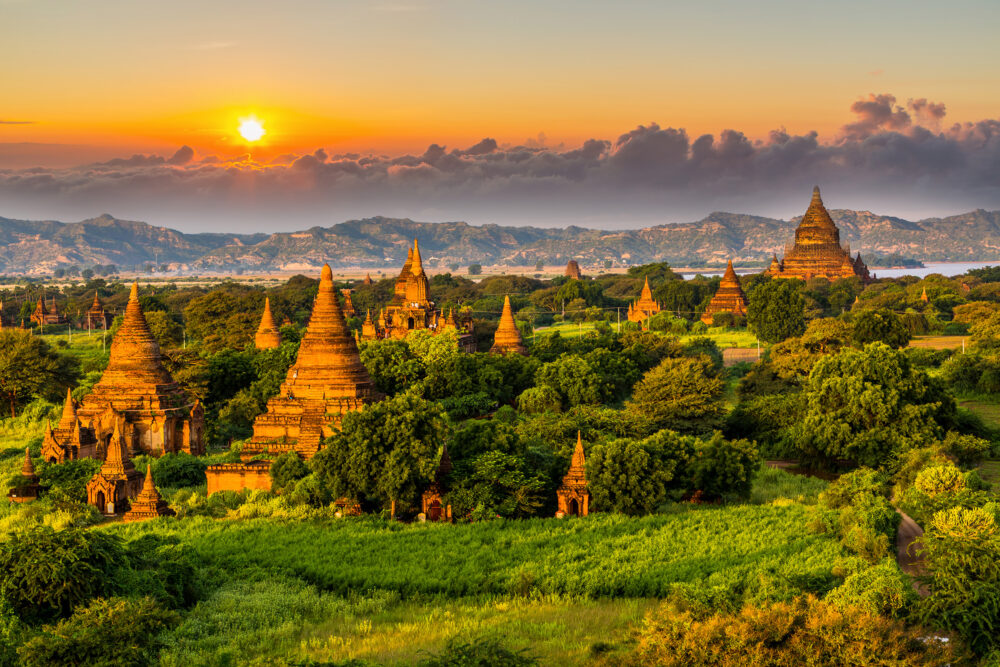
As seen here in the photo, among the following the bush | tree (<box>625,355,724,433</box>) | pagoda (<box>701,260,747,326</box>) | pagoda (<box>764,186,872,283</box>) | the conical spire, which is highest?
pagoda (<box>764,186,872,283</box>)

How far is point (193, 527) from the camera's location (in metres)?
36.5

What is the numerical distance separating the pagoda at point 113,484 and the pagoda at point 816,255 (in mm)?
145620

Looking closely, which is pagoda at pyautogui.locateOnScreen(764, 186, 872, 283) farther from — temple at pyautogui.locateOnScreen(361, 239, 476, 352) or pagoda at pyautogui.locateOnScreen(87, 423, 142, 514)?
pagoda at pyautogui.locateOnScreen(87, 423, 142, 514)

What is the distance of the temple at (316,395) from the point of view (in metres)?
43.9

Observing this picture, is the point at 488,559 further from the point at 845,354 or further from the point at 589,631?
the point at 845,354

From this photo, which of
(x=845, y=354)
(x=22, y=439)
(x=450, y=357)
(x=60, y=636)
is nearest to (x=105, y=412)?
(x=22, y=439)

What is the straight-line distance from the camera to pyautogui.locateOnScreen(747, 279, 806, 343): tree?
102 m

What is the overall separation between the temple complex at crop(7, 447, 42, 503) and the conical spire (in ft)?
37.7

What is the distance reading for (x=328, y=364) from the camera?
49.9 metres

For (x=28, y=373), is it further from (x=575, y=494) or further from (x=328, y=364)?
(x=575, y=494)

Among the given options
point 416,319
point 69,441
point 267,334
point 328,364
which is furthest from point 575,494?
point 416,319

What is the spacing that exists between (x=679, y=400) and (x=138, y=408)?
2455 centimetres

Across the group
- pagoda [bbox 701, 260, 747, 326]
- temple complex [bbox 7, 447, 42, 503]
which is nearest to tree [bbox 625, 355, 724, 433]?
temple complex [bbox 7, 447, 42, 503]

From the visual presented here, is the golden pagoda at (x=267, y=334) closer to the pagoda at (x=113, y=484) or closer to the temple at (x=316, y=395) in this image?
the temple at (x=316, y=395)
